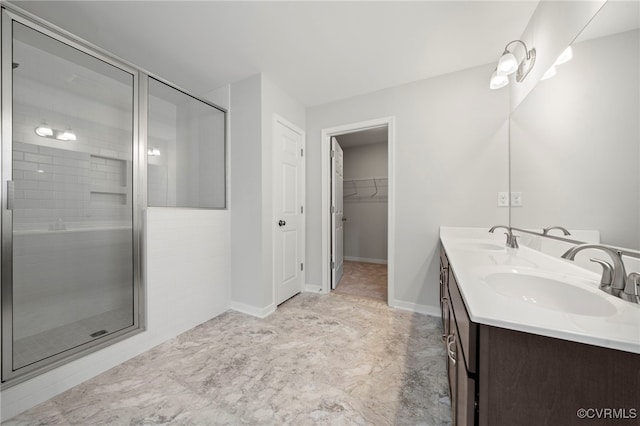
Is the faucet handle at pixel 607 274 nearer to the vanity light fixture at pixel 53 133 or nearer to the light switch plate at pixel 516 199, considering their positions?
the light switch plate at pixel 516 199

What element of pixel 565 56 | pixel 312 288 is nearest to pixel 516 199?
pixel 565 56

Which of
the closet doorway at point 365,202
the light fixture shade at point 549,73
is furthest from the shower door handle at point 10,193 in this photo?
the closet doorway at point 365,202

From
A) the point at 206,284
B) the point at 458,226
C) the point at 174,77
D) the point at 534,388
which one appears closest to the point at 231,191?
the point at 206,284

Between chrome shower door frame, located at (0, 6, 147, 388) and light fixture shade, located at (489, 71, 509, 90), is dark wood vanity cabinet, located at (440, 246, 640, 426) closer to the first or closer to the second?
light fixture shade, located at (489, 71, 509, 90)

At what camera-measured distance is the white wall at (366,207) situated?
465 centimetres

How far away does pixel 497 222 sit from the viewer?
2.10 meters

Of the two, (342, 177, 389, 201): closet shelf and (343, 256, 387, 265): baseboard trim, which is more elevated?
(342, 177, 389, 201): closet shelf

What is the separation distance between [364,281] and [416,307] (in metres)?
1.08

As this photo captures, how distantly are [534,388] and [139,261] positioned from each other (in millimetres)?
2242

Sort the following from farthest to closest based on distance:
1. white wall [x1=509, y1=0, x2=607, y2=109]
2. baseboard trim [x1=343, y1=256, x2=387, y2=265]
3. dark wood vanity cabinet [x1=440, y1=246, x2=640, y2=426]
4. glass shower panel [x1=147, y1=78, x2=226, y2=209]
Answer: baseboard trim [x1=343, y1=256, x2=387, y2=265] < glass shower panel [x1=147, y1=78, x2=226, y2=209] < white wall [x1=509, y1=0, x2=607, y2=109] < dark wood vanity cabinet [x1=440, y1=246, x2=640, y2=426]

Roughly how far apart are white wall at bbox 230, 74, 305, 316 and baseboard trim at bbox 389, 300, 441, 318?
1.32 meters

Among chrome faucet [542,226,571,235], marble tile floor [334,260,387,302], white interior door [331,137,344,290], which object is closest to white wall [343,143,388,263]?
marble tile floor [334,260,387,302]

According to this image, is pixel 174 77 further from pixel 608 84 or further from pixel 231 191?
pixel 608 84

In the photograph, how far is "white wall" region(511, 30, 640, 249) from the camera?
0.82 metres
